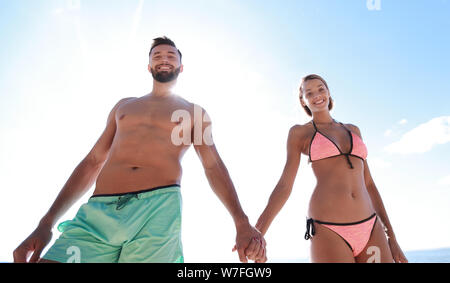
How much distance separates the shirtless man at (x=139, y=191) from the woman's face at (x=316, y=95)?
4.72ft

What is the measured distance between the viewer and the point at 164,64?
362cm

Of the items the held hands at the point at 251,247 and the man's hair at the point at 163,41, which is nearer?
the held hands at the point at 251,247

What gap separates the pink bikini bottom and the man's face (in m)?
2.28

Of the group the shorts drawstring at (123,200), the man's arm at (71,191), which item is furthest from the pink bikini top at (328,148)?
the man's arm at (71,191)

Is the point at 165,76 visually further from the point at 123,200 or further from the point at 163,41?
the point at 123,200

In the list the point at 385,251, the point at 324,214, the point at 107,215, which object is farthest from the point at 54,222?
the point at 385,251

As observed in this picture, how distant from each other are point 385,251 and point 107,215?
260 centimetres

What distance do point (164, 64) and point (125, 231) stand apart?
2.06 m

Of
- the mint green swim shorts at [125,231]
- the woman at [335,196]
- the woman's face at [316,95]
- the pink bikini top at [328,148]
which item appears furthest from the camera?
the woman's face at [316,95]

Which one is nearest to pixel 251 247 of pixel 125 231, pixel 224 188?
pixel 224 188

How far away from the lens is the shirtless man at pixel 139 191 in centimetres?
229

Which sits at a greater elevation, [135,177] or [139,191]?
[135,177]

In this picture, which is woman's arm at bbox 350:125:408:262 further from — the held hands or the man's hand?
the man's hand

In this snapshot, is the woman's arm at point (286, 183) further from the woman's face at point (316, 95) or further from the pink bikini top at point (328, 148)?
the woman's face at point (316, 95)
